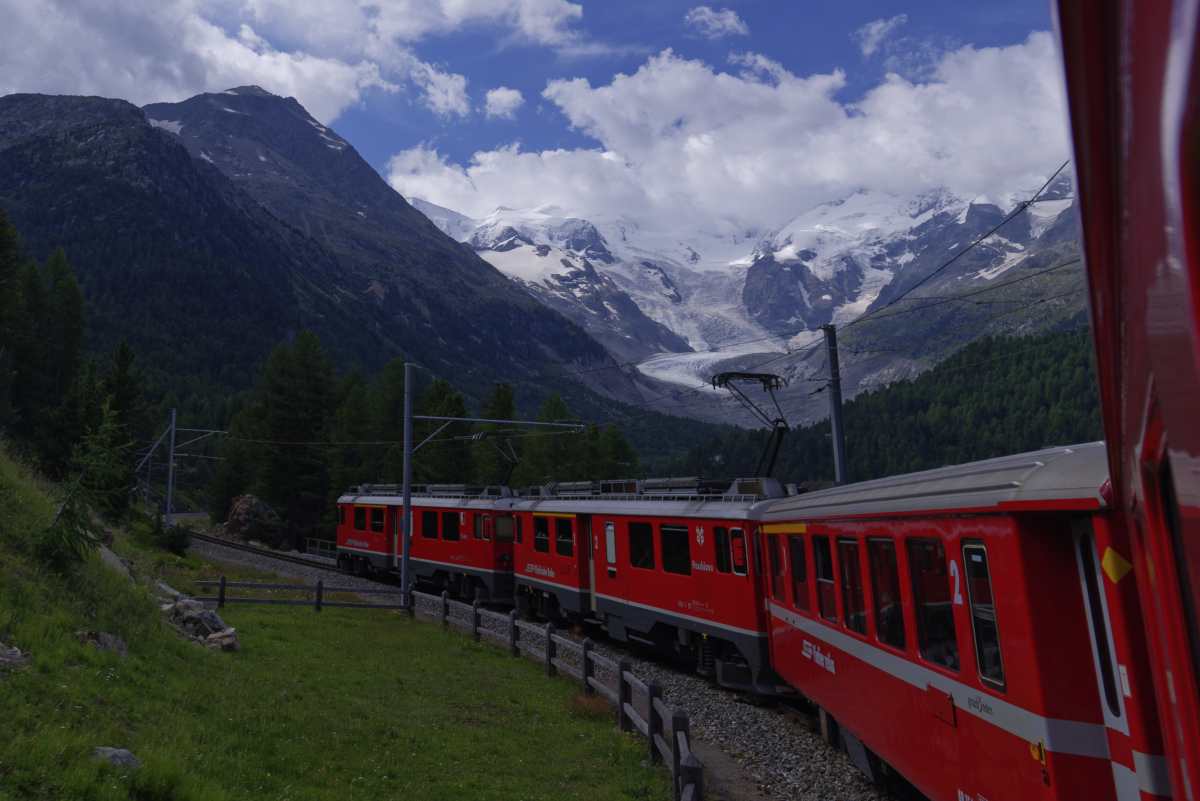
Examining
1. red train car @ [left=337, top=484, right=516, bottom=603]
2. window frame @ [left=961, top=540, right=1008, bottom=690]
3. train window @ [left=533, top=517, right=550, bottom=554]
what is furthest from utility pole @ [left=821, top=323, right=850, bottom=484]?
red train car @ [left=337, top=484, right=516, bottom=603]

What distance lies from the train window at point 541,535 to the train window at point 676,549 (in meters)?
6.01

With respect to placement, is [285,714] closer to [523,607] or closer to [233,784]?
[233,784]

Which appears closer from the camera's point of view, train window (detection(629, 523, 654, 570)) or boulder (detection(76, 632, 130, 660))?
boulder (detection(76, 632, 130, 660))

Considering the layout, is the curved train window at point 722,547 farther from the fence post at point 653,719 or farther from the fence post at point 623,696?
the fence post at point 653,719

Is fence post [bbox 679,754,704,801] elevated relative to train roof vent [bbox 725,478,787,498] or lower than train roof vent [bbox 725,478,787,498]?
lower

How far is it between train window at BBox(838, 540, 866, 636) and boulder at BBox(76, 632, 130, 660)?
8.37 m

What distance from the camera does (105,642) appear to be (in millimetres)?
9492

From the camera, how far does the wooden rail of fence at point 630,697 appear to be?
27.2 ft

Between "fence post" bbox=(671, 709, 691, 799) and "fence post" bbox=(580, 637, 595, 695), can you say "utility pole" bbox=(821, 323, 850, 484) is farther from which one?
"fence post" bbox=(671, 709, 691, 799)

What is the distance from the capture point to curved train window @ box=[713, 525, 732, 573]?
14.2m

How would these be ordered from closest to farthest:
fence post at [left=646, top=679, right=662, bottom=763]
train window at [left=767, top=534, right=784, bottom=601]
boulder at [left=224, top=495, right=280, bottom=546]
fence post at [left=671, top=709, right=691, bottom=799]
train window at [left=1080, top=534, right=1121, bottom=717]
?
train window at [left=1080, top=534, right=1121, bottom=717], fence post at [left=671, top=709, right=691, bottom=799], fence post at [left=646, top=679, right=662, bottom=763], train window at [left=767, top=534, right=784, bottom=601], boulder at [left=224, top=495, right=280, bottom=546]

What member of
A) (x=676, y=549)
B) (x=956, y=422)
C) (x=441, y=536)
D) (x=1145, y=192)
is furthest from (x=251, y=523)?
(x=956, y=422)

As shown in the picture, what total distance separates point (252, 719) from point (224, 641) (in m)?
5.14

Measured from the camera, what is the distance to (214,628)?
14.6 meters
